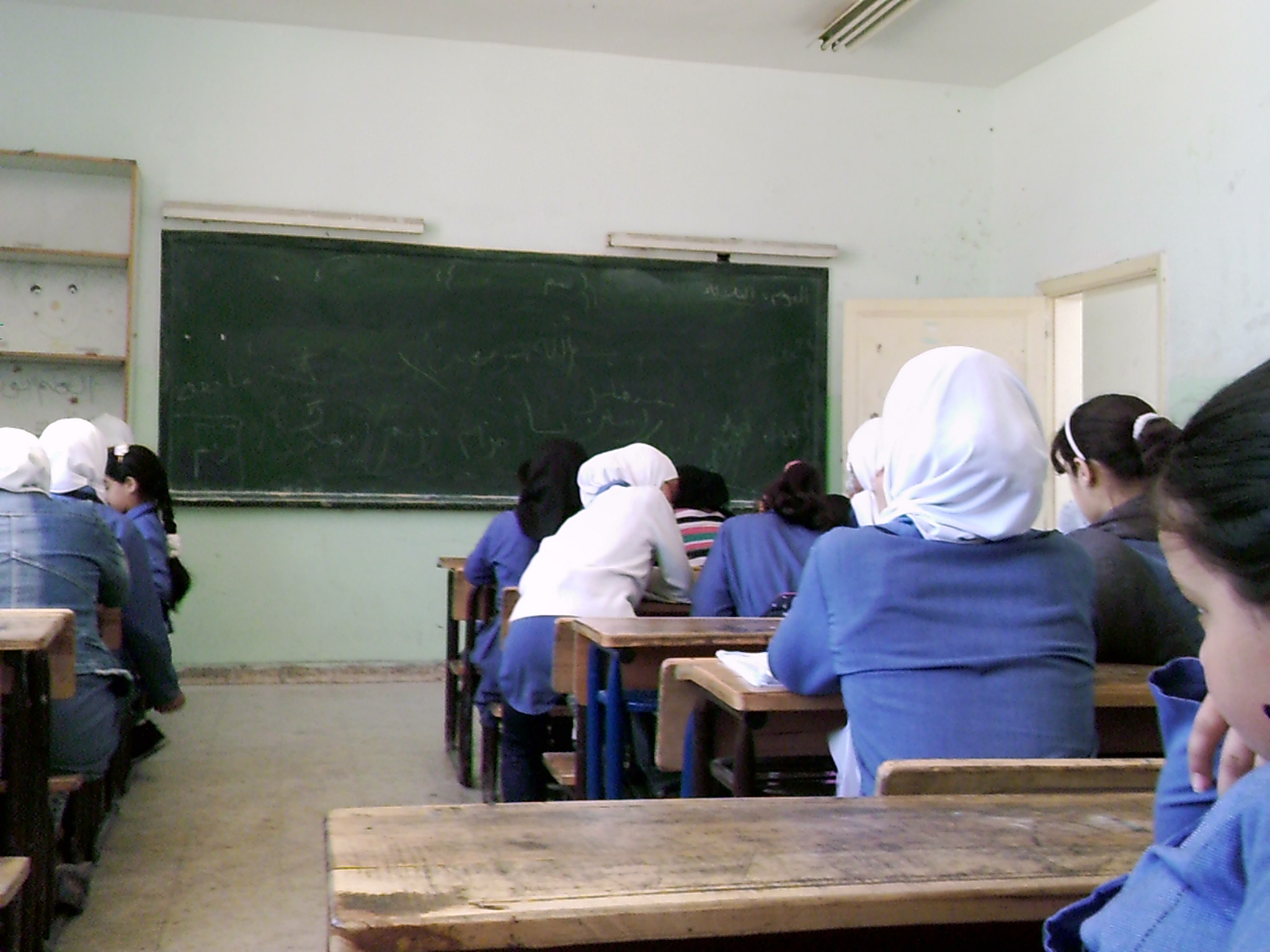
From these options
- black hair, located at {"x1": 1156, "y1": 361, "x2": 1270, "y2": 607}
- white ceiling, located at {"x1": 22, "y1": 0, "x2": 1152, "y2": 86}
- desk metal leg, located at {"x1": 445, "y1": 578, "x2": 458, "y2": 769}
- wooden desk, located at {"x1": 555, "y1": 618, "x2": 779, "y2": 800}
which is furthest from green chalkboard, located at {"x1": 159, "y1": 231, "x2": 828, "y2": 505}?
black hair, located at {"x1": 1156, "y1": 361, "x2": 1270, "y2": 607}

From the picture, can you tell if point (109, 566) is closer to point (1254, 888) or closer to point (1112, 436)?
point (1112, 436)

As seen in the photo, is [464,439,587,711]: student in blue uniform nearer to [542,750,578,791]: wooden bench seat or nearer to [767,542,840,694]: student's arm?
[542,750,578,791]: wooden bench seat

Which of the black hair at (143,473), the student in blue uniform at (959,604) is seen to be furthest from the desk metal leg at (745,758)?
the black hair at (143,473)

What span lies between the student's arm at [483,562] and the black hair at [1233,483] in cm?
311

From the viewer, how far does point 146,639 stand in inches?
127

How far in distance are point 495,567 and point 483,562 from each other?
0.05m

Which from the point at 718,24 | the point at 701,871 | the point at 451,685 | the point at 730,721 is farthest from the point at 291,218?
the point at 701,871

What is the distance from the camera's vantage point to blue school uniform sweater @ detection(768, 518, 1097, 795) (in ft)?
5.10

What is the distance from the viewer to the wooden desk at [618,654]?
7.93ft

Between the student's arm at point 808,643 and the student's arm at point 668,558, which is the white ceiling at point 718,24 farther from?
the student's arm at point 808,643

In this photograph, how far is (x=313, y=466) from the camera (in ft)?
18.6

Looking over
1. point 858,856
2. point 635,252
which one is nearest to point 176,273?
point 635,252

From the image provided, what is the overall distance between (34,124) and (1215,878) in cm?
588

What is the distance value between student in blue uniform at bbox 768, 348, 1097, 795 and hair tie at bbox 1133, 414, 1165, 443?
859 millimetres
